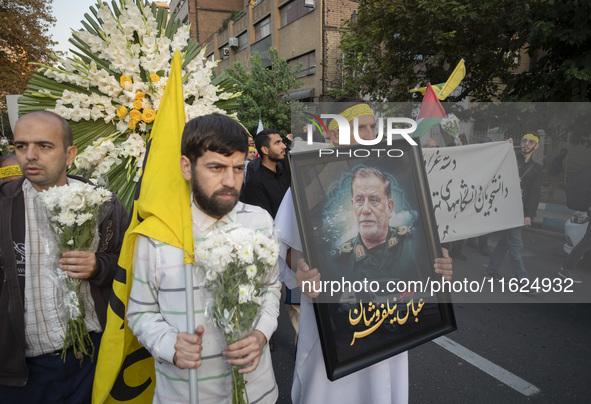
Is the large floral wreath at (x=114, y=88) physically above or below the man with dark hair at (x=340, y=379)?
above

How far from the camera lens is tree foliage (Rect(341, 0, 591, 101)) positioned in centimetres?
559

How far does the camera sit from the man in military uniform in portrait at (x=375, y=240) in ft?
5.94

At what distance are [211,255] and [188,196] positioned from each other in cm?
45

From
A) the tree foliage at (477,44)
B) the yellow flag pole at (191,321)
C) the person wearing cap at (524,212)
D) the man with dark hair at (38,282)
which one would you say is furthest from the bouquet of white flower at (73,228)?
the tree foliage at (477,44)

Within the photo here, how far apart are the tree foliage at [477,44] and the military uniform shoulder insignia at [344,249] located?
18.0ft

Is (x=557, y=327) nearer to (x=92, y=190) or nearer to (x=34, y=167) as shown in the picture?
(x=92, y=190)

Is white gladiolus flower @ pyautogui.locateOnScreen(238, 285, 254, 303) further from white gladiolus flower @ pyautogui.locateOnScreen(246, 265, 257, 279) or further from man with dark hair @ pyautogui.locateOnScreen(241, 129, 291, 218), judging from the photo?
man with dark hair @ pyautogui.locateOnScreen(241, 129, 291, 218)

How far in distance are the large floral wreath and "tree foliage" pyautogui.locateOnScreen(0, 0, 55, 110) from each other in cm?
1709

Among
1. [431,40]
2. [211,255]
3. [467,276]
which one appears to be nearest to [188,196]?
[211,255]

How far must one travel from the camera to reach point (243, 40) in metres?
31.3

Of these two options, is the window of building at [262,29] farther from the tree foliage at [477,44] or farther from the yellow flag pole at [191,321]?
the yellow flag pole at [191,321]

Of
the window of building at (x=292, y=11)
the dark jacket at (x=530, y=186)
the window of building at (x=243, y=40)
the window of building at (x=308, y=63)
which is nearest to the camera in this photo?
the dark jacket at (x=530, y=186)

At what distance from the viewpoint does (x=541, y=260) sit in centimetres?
668

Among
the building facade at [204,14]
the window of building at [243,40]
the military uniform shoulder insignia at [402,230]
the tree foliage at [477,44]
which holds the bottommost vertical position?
the military uniform shoulder insignia at [402,230]
